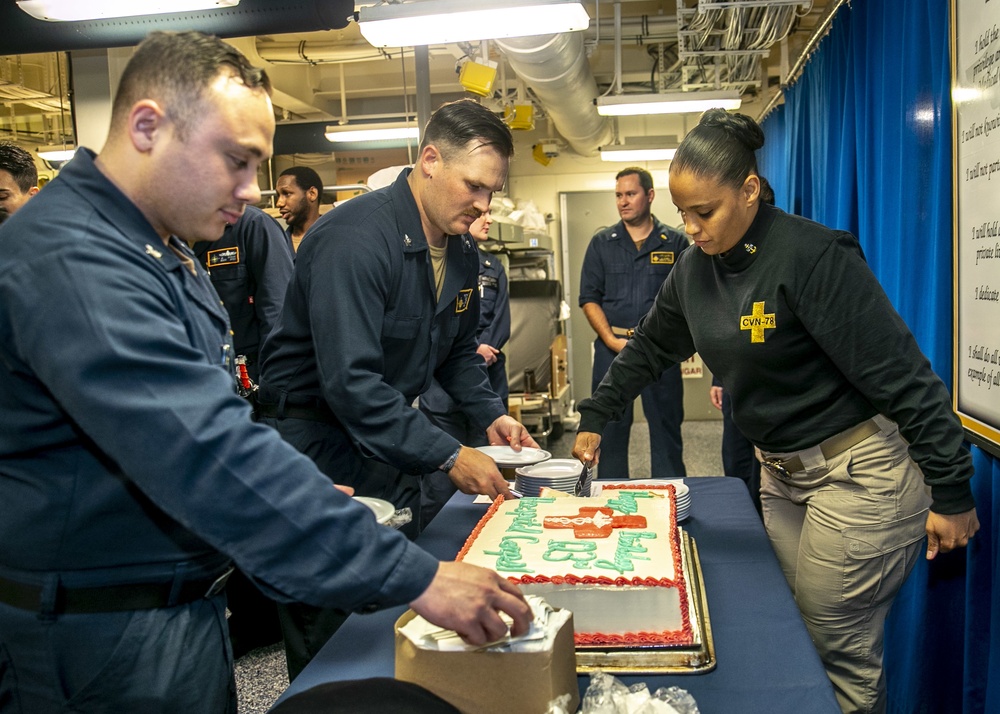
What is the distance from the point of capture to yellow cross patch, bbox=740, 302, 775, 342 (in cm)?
192

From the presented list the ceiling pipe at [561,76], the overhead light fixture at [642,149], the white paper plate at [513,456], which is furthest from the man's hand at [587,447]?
the overhead light fixture at [642,149]

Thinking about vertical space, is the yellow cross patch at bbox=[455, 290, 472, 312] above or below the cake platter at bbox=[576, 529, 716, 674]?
above

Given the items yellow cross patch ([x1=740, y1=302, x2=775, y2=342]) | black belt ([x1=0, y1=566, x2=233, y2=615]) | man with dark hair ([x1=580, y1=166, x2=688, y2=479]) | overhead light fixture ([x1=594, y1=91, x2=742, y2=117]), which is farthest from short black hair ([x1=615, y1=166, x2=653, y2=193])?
black belt ([x1=0, y1=566, x2=233, y2=615])

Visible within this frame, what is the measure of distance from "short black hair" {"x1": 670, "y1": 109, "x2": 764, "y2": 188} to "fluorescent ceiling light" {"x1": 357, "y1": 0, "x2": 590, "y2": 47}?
0.94 m

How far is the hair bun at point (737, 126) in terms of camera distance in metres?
1.97

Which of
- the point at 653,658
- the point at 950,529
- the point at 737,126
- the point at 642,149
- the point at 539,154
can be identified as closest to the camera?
the point at 653,658

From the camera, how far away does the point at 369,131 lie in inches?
259

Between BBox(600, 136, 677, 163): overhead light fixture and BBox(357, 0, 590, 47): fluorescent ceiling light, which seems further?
BBox(600, 136, 677, 163): overhead light fixture

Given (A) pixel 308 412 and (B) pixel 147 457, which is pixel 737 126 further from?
(B) pixel 147 457

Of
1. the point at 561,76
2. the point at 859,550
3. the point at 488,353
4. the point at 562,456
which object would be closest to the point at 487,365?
the point at 488,353

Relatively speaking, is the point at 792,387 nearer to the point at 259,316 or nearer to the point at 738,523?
the point at 738,523

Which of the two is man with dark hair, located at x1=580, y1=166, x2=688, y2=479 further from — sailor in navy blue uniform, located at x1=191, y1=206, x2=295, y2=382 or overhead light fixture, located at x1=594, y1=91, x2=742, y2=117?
sailor in navy blue uniform, located at x1=191, y1=206, x2=295, y2=382

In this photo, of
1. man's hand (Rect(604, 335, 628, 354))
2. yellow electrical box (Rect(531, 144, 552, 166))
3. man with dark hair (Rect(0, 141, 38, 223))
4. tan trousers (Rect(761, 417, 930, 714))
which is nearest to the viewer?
tan trousers (Rect(761, 417, 930, 714))

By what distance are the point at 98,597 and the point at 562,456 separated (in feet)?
18.3
